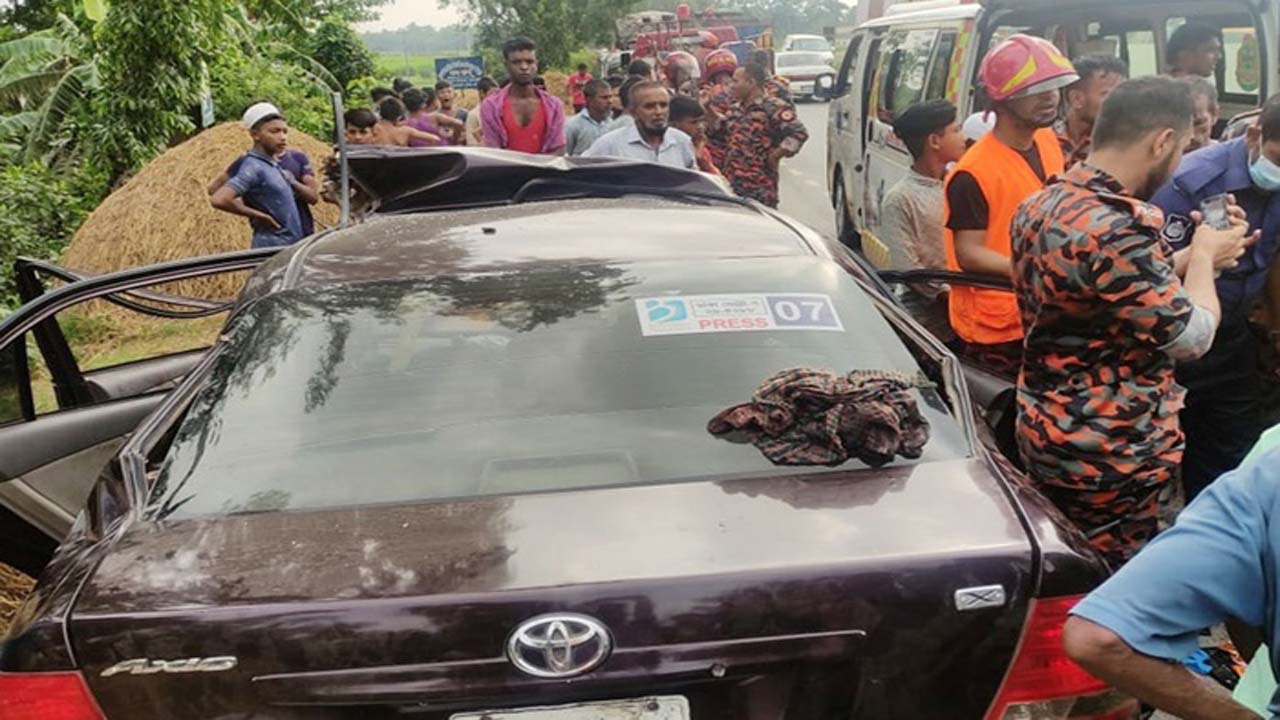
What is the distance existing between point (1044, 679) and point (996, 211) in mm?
2255

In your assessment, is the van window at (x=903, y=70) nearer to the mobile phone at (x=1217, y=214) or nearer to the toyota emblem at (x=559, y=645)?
the mobile phone at (x=1217, y=214)

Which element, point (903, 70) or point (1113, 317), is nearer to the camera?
point (1113, 317)

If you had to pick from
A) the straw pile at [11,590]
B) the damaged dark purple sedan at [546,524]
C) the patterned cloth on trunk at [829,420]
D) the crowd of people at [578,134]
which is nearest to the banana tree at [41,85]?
the crowd of people at [578,134]

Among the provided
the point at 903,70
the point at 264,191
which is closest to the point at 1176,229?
the point at 903,70

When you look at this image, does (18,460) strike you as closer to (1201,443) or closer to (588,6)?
(1201,443)

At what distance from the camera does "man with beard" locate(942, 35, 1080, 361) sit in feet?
12.2

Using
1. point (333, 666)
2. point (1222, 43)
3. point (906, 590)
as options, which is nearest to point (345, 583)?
point (333, 666)

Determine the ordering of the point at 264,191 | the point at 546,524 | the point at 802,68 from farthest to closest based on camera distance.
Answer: the point at 802,68 → the point at 264,191 → the point at 546,524

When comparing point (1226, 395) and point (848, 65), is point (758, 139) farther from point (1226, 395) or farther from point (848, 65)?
point (1226, 395)

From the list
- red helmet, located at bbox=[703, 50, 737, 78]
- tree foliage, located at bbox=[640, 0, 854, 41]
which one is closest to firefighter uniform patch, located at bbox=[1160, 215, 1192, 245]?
red helmet, located at bbox=[703, 50, 737, 78]

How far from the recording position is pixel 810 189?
13.6 metres

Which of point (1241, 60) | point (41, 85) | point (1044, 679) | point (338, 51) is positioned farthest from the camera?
point (338, 51)

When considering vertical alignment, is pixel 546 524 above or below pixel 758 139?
above

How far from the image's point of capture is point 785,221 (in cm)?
321
